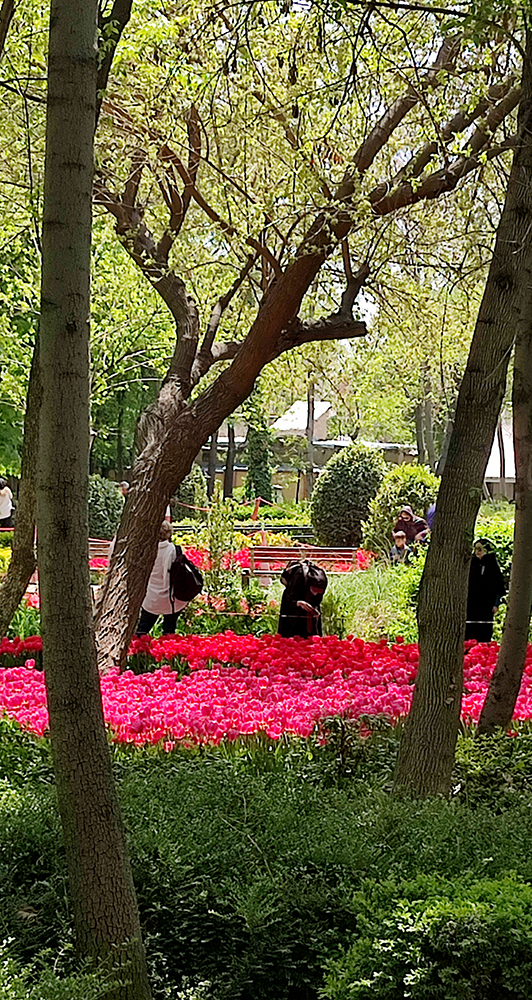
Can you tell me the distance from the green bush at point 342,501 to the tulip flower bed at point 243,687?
40.5 ft

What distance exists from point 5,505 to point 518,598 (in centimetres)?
1559

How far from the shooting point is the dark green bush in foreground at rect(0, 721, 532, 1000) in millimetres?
2871

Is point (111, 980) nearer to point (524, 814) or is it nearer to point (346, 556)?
point (524, 814)

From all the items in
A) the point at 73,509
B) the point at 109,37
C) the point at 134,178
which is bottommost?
the point at 73,509

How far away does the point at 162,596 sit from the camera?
9.97 m

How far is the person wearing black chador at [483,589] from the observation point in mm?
9547

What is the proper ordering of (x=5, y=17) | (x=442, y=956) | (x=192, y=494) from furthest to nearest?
(x=192, y=494), (x=5, y=17), (x=442, y=956)

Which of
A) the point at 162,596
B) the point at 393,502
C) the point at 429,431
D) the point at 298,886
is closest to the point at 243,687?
the point at 162,596

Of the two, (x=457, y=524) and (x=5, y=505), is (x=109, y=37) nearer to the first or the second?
(x=457, y=524)

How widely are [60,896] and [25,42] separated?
649 centimetres

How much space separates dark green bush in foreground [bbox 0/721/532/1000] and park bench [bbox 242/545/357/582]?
803 cm

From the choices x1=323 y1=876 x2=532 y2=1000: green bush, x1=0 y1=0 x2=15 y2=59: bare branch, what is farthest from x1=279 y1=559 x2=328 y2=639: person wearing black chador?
x1=323 y1=876 x2=532 y2=1000: green bush

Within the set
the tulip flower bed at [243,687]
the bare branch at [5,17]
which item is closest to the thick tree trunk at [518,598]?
the tulip flower bed at [243,687]

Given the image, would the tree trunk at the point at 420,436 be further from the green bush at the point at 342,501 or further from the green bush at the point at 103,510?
the green bush at the point at 103,510
